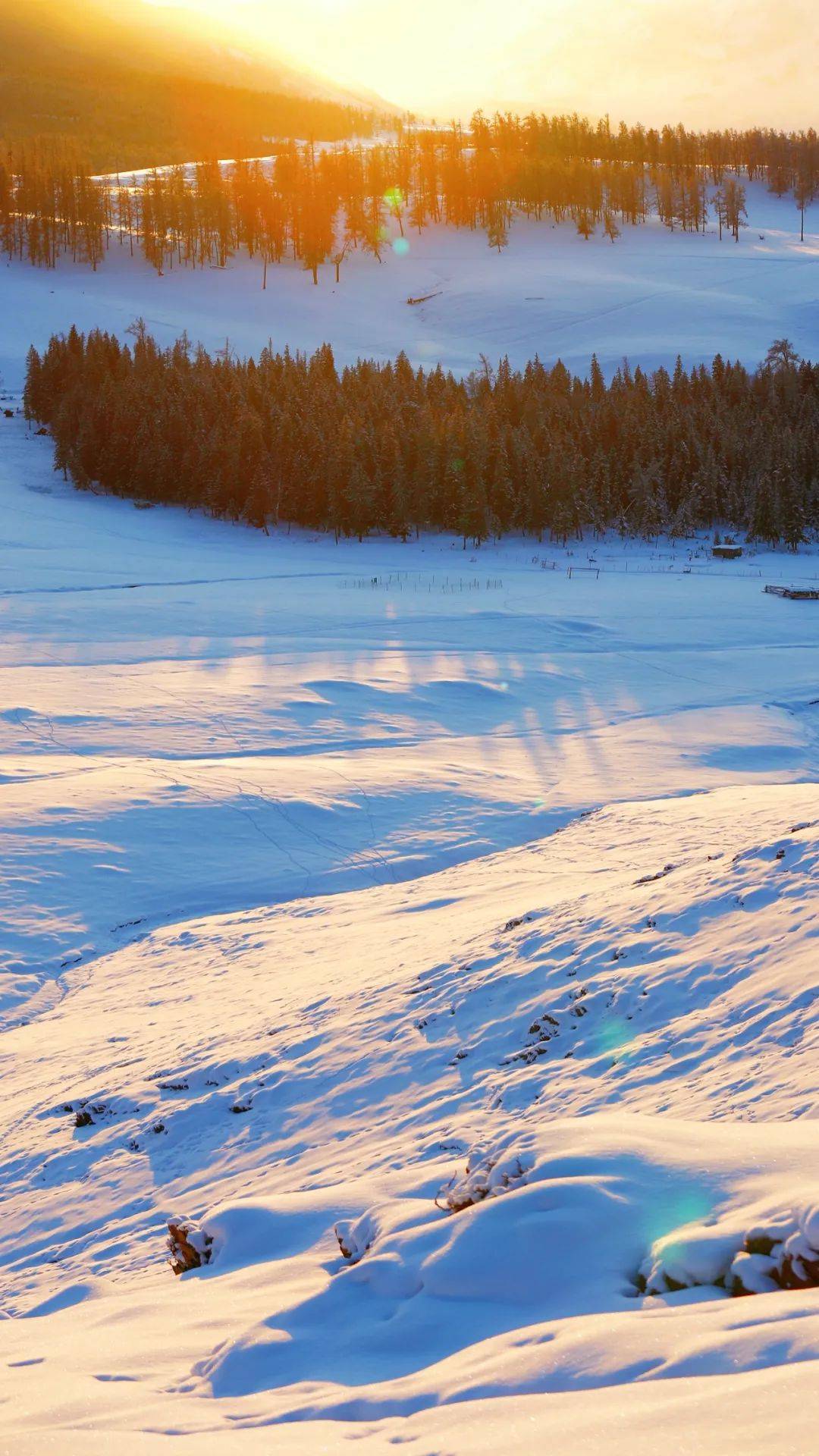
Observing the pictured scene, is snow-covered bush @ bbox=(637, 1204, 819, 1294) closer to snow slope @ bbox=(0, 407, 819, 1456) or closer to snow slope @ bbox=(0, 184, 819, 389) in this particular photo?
snow slope @ bbox=(0, 407, 819, 1456)

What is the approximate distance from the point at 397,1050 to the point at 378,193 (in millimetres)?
137982

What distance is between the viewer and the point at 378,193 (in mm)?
129125

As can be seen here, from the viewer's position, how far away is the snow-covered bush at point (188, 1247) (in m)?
6.97

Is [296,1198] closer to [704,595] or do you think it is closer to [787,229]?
[704,595]

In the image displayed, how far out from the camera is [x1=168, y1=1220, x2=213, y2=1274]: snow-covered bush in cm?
697

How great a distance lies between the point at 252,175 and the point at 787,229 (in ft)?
228

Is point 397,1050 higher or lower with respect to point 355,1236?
lower

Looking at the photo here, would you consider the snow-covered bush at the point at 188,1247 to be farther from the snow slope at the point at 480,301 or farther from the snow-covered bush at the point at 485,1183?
the snow slope at the point at 480,301

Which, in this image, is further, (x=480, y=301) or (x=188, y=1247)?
(x=480, y=301)

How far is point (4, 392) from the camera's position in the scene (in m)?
81.6

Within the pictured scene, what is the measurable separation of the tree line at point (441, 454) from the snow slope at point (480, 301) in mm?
25330

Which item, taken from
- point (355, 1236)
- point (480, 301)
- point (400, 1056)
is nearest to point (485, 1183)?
point (355, 1236)

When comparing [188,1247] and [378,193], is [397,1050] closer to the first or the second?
Answer: [188,1247]

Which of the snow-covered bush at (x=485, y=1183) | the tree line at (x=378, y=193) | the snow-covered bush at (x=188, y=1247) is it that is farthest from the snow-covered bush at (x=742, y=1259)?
the tree line at (x=378, y=193)
